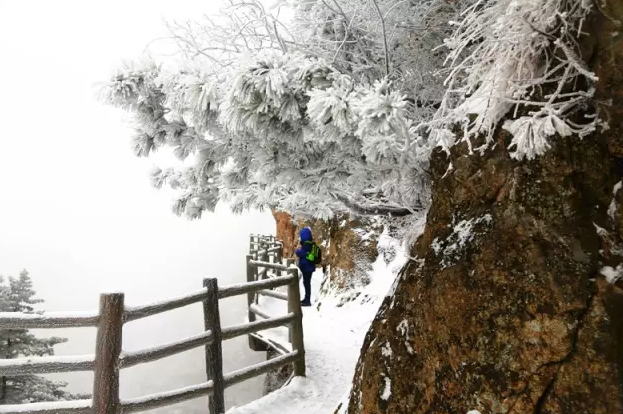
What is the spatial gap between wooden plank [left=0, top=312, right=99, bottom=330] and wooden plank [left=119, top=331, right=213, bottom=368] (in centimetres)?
47

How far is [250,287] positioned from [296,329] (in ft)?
3.67

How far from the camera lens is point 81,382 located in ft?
67.9

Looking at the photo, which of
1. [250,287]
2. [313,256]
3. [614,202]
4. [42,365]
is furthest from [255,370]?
[313,256]

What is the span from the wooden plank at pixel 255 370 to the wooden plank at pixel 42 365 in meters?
1.63

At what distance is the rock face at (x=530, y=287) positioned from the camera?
235 centimetres

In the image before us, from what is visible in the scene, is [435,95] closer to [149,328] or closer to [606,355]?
[606,355]

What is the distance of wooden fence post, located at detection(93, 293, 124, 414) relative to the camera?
4.05 metres


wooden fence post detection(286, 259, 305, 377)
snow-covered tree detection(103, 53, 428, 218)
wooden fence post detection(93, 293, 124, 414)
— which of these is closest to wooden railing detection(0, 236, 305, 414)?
wooden fence post detection(93, 293, 124, 414)

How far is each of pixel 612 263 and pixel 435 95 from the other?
215 centimetres

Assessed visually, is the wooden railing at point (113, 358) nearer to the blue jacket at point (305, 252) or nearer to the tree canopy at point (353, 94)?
the tree canopy at point (353, 94)

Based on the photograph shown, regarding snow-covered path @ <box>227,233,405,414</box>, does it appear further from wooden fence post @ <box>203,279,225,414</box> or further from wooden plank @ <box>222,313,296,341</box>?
wooden plank @ <box>222,313,296,341</box>

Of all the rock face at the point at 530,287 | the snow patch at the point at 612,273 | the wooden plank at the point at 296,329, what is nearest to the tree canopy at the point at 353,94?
the rock face at the point at 530,287

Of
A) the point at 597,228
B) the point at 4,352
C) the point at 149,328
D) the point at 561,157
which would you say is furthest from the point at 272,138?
the point at 149,328

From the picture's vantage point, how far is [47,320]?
3965 mm
